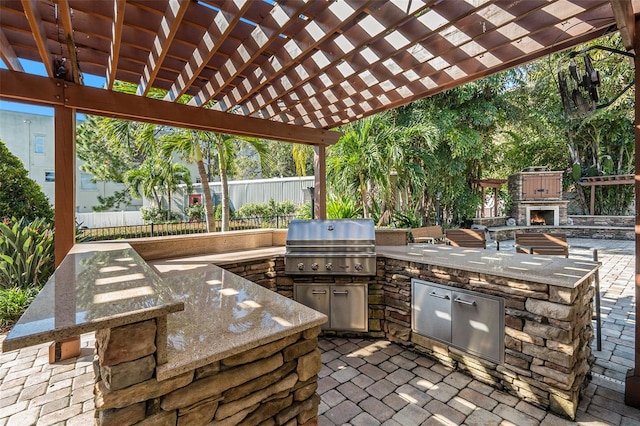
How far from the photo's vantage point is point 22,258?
4246 millimetres

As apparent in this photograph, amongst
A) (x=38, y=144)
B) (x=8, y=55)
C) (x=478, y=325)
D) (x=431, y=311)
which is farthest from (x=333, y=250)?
(x=38, y=144)

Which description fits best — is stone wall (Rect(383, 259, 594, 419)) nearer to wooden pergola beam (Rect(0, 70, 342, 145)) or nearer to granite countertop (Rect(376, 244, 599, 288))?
granite countertop (Rect(376, 244, 599, 288))

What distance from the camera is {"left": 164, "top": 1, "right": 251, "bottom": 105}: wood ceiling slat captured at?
2.00 meters

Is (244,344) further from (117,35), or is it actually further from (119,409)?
(117,35)

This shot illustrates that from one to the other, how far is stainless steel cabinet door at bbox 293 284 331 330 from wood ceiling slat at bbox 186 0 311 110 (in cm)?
228

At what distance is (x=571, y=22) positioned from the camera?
2168 mm

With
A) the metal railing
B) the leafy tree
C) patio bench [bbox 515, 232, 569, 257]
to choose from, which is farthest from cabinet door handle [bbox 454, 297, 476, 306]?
the leafy tree

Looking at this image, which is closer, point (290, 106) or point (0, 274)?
point (290, 106)

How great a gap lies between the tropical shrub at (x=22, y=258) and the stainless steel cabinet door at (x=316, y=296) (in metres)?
3.66

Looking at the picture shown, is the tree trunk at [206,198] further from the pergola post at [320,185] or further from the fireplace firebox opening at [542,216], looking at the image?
the fireplace firebox opening at [542,216]

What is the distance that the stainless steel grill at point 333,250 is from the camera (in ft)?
11.0

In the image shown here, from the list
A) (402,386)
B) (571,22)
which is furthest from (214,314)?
(571,22)

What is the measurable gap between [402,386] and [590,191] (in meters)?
15.5

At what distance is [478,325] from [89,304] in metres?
2.75
